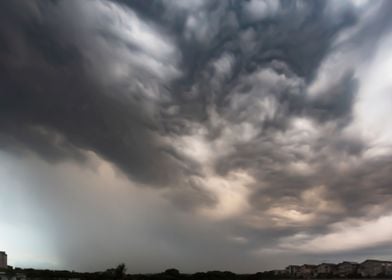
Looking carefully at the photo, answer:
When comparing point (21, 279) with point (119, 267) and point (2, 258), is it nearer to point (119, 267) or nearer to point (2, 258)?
point (119, 267)

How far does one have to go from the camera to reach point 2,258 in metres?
179

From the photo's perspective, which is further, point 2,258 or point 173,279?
point 173,279

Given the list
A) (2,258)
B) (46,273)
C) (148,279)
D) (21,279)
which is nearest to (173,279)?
(148,279)

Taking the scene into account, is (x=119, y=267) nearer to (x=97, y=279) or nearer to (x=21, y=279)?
(x=21, y=279)

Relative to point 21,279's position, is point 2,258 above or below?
above

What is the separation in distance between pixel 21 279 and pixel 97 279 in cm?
6844

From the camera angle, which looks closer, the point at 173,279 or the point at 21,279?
the point at 21,279

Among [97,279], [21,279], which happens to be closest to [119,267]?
[21,279]

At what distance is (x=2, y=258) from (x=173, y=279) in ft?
262

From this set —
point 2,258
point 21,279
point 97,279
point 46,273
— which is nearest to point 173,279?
point 97,279

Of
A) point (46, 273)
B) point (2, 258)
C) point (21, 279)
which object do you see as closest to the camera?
point (21, 279)

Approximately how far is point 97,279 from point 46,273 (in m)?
32.8

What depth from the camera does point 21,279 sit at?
11744cm

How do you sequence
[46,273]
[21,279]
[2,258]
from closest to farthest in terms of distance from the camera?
[21,279] < [2,258] < [46,273]
